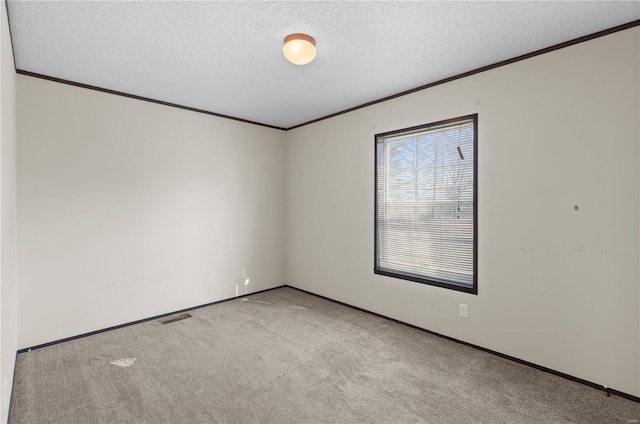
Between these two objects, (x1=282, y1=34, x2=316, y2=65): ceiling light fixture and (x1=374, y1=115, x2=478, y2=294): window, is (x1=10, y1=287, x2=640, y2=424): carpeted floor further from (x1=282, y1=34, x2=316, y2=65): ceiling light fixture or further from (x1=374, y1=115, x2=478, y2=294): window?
Answer: (x1=282, y1=34, x2=316, y2=65): ceiling light fixture

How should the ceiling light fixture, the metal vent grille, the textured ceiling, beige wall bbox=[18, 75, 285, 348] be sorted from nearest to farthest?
the textured ceiling, the ceiling light fixture, beige wall bbox=[18, 75, 285, 348], the metal vent grille

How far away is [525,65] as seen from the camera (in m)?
2.62

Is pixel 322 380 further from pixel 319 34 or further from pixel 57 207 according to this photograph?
pixel 57 207

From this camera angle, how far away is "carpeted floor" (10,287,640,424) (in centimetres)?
203

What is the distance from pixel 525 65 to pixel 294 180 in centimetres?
319

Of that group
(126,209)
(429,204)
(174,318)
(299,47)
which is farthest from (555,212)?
(126,209)

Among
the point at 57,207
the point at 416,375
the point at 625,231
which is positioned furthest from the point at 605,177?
the point at 57,207

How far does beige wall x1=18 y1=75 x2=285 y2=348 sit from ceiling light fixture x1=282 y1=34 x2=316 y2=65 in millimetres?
2094

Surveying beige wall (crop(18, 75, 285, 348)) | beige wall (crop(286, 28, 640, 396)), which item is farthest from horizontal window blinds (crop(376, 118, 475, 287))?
beige wall (crop(18, 75, 285, 348))

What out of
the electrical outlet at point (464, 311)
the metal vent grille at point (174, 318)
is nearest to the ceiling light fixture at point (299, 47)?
the electrical outlet at point (464, 311)

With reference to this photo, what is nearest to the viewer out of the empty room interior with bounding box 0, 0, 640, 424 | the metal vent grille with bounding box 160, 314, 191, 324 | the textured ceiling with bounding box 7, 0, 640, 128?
the textured ceiling with bounding box 7, 0, 640, 128

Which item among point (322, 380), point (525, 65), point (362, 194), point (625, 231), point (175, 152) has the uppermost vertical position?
point (525, 65)

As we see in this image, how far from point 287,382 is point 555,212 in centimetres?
241

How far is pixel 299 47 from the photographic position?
2.33 metres
